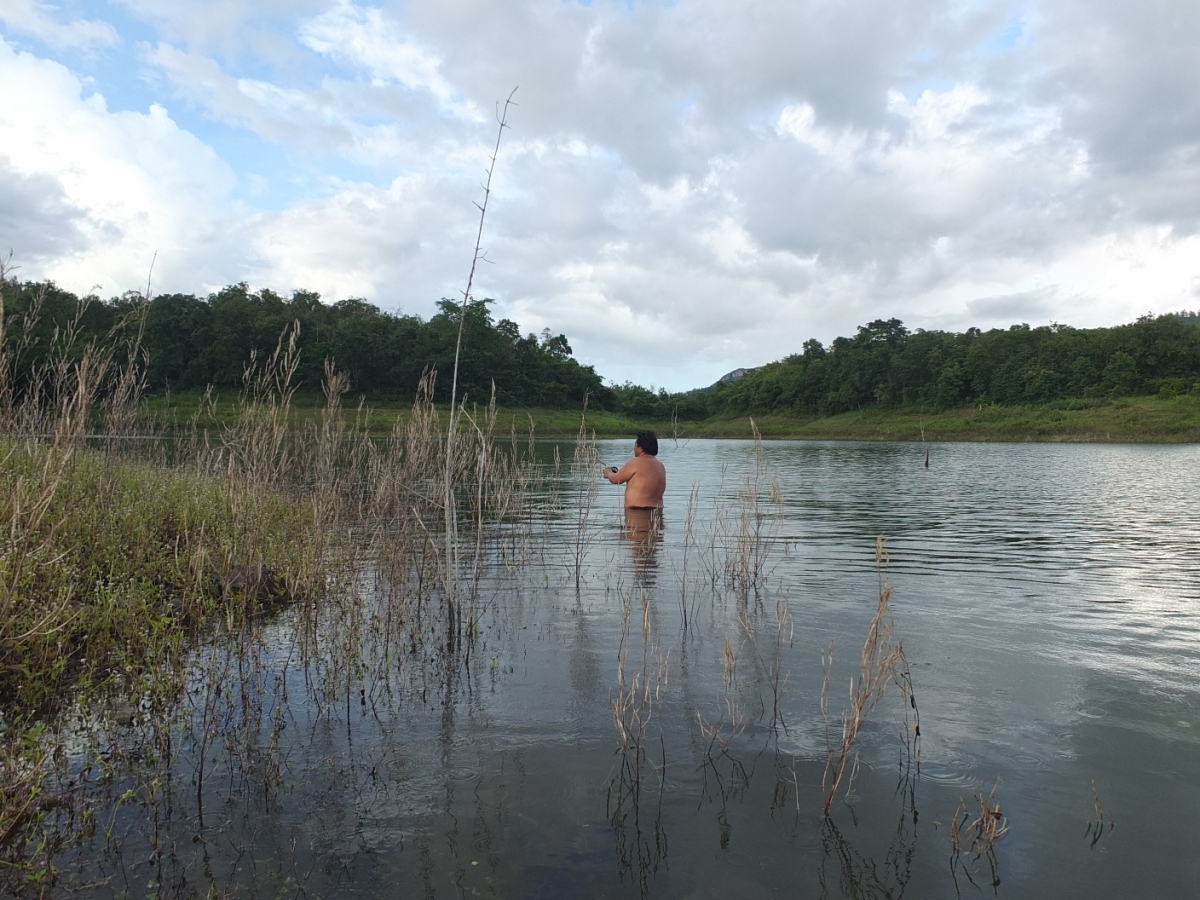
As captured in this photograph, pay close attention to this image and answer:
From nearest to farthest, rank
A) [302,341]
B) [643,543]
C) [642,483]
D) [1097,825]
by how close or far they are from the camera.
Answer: [1097,825] < [643,543] < [642,483] < [302,341]

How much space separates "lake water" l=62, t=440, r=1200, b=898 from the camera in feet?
13.0

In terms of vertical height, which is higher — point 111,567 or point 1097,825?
point 111,567

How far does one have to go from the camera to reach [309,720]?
225 inches

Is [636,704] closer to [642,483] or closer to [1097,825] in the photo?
[1097,825]

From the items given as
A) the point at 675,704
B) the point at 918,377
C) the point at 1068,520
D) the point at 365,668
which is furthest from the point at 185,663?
the point at 918,377

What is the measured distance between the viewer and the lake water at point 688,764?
156 inches

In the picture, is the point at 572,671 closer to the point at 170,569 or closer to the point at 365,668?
the point at 365,668

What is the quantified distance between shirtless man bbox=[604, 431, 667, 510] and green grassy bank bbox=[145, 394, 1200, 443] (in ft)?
139

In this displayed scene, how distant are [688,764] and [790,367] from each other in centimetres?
14046

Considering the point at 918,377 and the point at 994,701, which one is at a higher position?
the point at 918,377

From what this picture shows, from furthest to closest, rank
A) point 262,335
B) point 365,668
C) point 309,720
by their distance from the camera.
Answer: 1. point 262,335
2. point 365,668
3. point 309,720

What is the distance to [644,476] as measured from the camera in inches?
592

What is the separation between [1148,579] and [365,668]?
11508mm

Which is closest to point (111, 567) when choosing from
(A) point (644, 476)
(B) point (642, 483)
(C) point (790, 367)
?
(A) point (644, 476)
